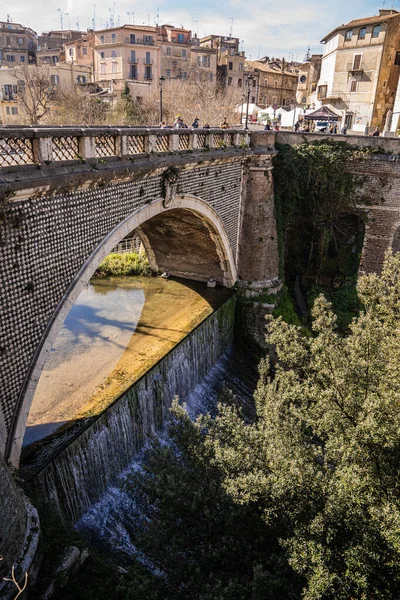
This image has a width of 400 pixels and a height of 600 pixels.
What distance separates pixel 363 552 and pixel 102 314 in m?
11.2

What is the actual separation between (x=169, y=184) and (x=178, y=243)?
231 inches

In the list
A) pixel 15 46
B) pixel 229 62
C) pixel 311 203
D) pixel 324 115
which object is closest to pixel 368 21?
pixel 324 115

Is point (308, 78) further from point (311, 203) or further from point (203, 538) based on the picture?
point (203, 538)

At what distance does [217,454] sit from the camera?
7336 mm

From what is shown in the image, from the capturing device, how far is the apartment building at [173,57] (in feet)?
152

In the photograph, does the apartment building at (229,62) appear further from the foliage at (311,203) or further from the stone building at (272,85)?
the foliage at (311,203)

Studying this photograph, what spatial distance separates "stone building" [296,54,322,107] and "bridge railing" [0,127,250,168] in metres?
39.8

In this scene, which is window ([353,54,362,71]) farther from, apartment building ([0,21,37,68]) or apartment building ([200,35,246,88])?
apartment building ([0,21,37,68])

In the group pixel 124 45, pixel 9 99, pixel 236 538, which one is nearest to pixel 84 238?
pixel 236 538

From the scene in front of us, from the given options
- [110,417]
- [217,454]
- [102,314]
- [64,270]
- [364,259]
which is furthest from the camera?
[364,259]

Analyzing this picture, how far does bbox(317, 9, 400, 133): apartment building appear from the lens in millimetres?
30797

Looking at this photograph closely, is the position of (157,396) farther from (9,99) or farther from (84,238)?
(9,99)

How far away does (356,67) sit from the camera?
3250cm

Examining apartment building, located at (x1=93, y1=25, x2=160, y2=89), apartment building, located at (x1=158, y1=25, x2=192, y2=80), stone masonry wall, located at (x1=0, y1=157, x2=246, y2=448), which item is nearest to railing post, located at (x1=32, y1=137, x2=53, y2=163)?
→ stone masonry wall, located at (x1=0, y1=157, x2=246, y2=448)
